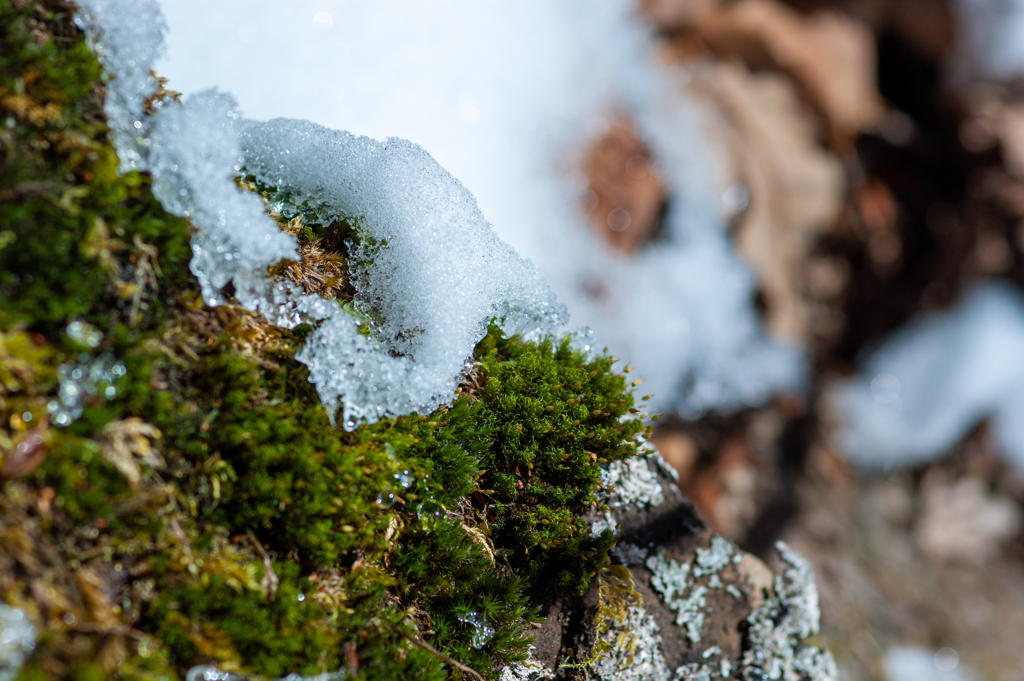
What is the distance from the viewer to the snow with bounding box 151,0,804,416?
11.3 ft

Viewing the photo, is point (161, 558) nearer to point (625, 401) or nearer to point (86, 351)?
point (86, 351)

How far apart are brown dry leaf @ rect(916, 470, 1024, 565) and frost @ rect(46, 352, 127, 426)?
25.1 ft

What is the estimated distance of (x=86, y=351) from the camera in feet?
4.81

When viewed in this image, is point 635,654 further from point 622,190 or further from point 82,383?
point 622,190

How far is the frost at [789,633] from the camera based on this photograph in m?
2.69

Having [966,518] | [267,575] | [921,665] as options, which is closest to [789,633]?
[267,575]

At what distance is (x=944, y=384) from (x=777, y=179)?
355 centimetres

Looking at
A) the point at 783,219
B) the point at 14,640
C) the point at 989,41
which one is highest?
the point at 989,41

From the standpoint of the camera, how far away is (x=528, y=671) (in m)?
2.19

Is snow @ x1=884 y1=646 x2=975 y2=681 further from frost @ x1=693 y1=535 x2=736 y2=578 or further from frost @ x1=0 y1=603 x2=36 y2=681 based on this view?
frost @ x1=0 y1=603 x2=36 y2=681

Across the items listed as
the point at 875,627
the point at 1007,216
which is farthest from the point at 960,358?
the point at 875,627

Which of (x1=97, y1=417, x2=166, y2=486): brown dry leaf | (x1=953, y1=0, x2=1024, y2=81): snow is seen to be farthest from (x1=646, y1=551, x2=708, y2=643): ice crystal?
(x1=953, y1=0, x2=1024, y2=81): snow

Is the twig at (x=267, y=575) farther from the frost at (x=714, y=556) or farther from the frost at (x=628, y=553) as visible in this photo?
the frost at (x=714, y=556)

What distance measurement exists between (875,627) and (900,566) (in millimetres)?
1524
